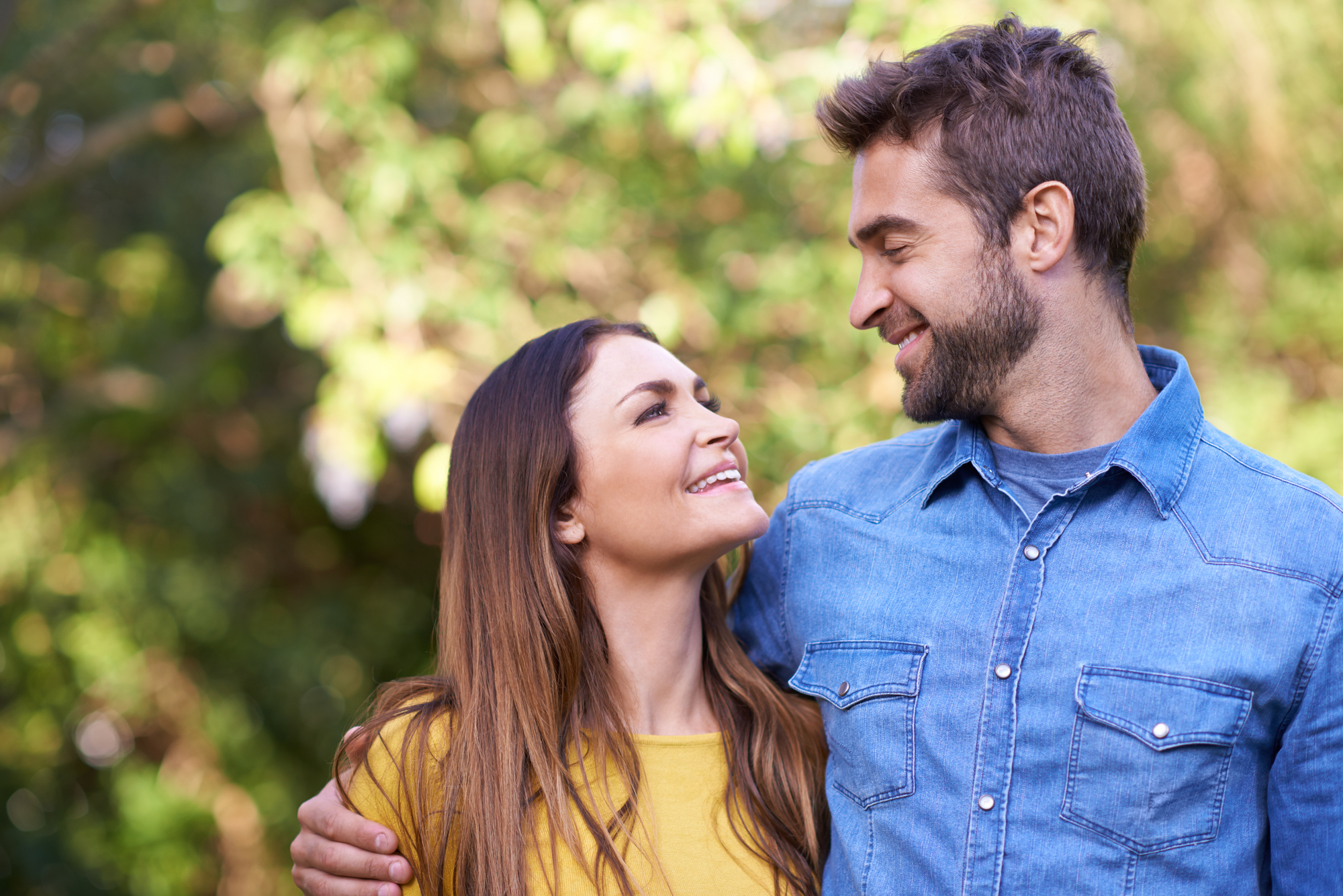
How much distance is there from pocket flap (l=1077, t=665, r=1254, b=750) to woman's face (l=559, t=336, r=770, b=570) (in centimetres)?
69

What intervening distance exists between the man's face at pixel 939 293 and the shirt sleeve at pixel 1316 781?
2.23ft

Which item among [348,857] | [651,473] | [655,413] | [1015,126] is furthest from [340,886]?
[1015,126]

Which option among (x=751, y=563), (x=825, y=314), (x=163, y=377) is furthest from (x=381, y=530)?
(x=751, y=563)

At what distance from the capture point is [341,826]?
78.1 inches

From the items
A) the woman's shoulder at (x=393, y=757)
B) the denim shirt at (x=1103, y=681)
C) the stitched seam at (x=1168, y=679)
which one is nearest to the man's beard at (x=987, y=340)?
the denim shirt at (x=1103, y=681)

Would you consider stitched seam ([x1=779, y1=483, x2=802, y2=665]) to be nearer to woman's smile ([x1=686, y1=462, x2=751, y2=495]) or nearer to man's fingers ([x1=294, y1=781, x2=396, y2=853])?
woman's smile ([x1=686, y1=462, x2=751, y2=495])

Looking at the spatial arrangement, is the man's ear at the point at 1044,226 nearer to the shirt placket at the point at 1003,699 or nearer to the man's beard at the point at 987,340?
the man's beard at the point at 987,340

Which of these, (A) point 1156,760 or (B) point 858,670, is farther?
(B) point 858,670

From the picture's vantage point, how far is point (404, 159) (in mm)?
3830

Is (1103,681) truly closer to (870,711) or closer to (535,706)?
(870,711)

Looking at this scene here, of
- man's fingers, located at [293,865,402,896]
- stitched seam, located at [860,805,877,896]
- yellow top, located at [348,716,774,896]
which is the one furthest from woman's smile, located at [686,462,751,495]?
man's fingers, located at [293,865,402,896]

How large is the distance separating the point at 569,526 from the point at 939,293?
34.1 inches

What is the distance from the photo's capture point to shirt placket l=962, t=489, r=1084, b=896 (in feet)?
5.78

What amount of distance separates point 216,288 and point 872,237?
14.4ft
